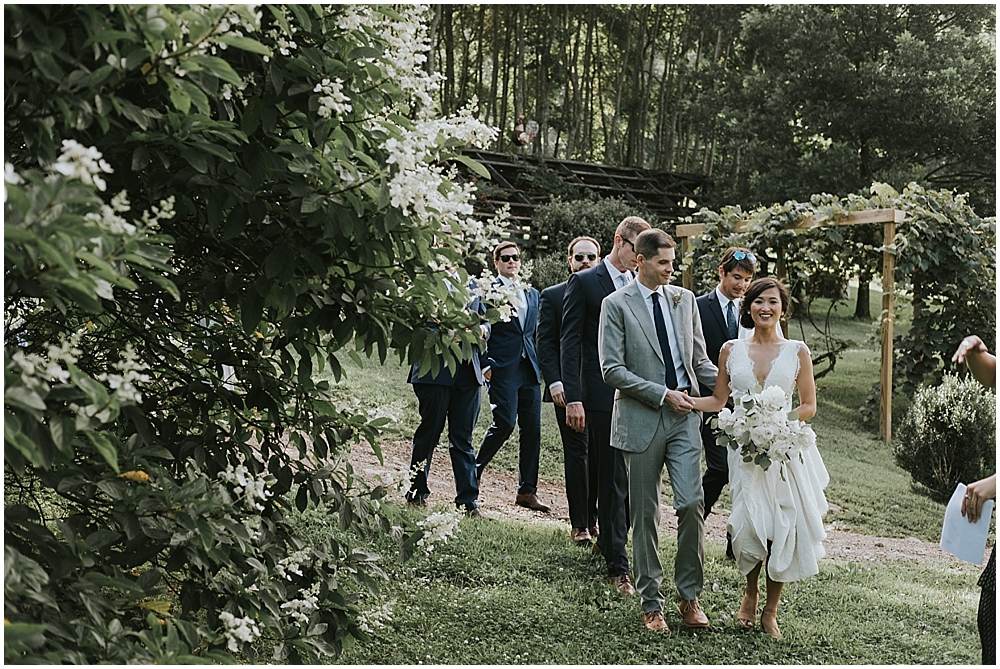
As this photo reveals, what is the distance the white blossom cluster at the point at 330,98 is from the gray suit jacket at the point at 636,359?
8.63ft

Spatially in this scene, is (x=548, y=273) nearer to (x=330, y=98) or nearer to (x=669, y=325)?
(x=669, y=325)

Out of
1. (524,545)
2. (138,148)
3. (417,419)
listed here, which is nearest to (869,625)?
(524,545)

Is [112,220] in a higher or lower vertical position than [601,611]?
higher

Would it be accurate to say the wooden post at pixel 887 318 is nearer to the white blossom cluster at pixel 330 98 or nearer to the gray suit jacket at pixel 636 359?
the gray suit jacket at pixel 636 359

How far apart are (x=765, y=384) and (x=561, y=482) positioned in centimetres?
451

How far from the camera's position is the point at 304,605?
3.11 m

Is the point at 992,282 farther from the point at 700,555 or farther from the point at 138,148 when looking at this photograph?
the point at 138,148

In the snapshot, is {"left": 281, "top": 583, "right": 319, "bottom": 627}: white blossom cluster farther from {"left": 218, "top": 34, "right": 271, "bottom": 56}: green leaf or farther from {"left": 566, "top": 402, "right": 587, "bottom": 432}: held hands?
{"left": 566, "top": 402, "right": 587, "bottom": 432}: held hands

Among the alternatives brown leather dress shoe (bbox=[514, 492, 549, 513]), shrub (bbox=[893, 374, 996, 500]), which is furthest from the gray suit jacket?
shrub (bbox=[893, 374, 996, 500])

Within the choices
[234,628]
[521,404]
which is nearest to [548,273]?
[521,404]

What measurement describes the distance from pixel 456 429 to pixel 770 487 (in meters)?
2.75

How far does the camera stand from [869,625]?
523cm

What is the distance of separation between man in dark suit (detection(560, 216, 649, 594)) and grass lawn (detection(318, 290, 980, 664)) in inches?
10.8

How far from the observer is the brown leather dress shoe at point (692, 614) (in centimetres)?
480
